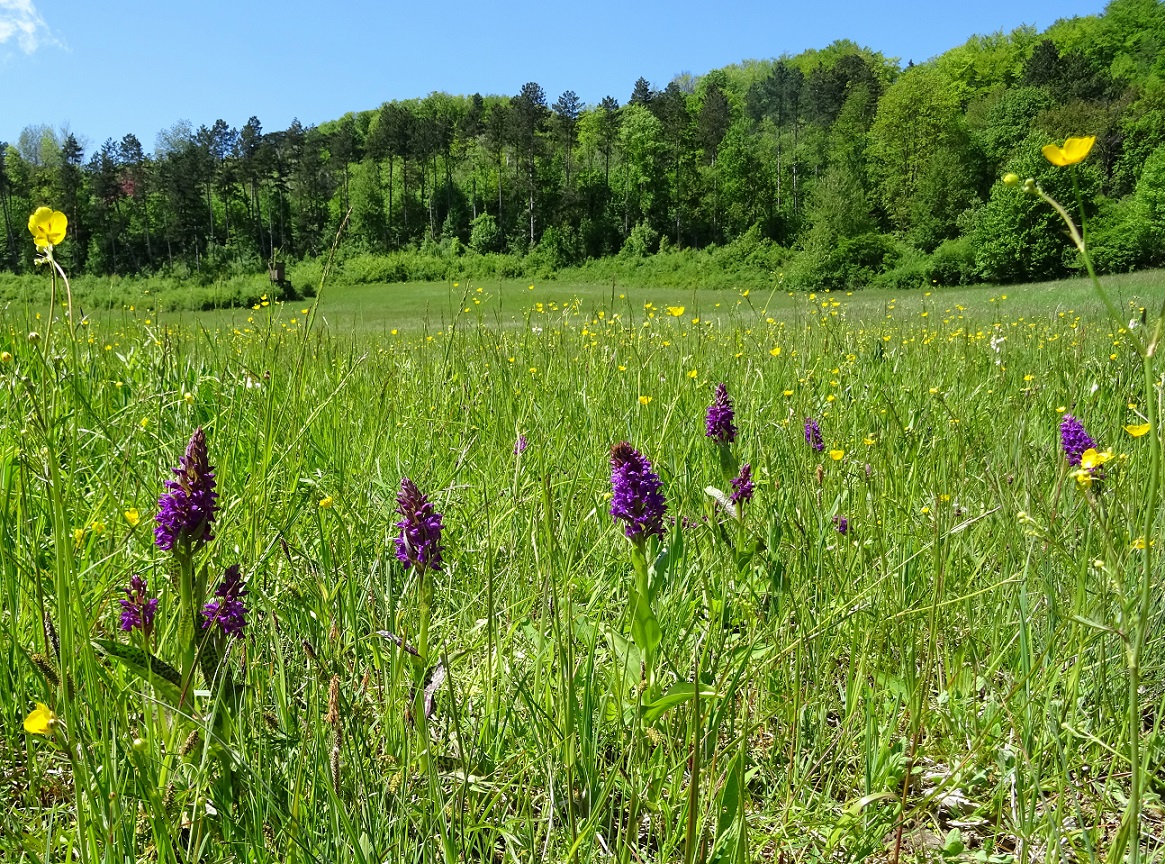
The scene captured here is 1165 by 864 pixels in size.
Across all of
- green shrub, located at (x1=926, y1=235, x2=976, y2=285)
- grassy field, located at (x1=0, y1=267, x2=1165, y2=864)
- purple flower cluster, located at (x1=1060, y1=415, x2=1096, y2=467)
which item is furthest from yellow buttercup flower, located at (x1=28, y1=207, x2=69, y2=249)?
green shrub, located at (x1=926, y1=235, x2=976, y2=285)

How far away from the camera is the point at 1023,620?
1266 millimetres

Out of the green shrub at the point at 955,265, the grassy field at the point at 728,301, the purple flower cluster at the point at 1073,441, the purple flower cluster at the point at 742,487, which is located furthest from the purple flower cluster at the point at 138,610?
the green shrub at the point at 955,265

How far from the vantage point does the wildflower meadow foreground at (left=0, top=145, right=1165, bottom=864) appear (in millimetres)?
951

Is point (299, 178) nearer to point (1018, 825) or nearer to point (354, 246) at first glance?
point (354, 246)

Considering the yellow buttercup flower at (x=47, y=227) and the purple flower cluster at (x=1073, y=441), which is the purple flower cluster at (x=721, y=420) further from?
the yellow buttercup flower at (x=47, y=227)

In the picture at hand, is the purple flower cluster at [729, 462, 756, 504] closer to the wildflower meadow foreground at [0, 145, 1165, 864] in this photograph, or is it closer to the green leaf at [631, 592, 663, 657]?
the wildflower meadow foreground at [0, 145, 1165, 864]

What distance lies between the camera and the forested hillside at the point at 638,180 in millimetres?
49062

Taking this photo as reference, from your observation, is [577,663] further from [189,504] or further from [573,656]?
[189,504]

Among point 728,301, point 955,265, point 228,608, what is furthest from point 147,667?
point 955,265

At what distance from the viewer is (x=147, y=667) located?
0.97 m

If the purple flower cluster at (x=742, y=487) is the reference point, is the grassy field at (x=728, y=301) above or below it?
above

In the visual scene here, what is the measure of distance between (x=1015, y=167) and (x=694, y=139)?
122 ft

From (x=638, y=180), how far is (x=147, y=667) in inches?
2535

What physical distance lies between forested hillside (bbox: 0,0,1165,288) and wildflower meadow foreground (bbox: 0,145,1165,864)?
135 feet
